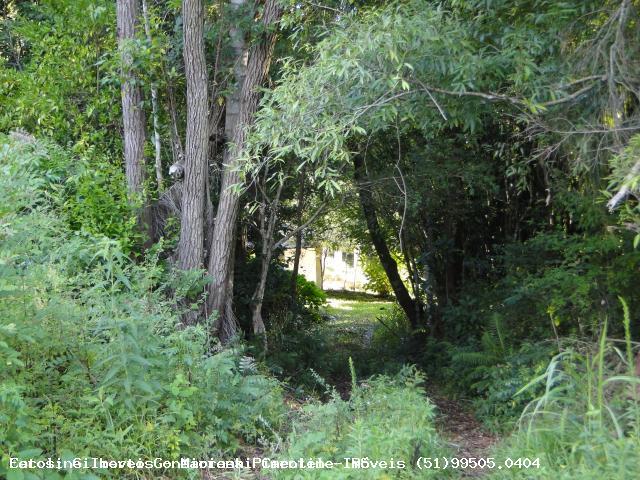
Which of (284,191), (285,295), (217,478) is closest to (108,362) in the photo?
(217,478)

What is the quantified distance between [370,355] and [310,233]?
261 centimetres

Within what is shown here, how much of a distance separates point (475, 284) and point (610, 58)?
604 cm

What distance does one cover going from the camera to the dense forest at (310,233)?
162 inches

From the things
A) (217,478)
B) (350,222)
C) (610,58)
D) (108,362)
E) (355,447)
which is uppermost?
(610,58)

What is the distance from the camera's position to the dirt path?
18.4 feet

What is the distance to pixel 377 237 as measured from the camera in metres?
11.7

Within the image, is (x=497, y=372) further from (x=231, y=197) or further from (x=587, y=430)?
(x=587, y=430)

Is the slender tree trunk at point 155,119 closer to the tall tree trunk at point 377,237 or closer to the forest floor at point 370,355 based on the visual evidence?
the tall tree trunk at point 377,237

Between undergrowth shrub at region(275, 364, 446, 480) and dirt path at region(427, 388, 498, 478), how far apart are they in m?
0.49

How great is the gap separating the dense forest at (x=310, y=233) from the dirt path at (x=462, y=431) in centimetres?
7

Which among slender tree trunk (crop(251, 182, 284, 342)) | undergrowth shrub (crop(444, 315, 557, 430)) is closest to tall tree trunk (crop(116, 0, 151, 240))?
slender tree trunk (crop(251, 182, 284, 342))

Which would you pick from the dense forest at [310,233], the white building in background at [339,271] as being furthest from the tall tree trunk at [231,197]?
the white building in background at [339,271]

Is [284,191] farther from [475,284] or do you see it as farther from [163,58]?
[475,284]

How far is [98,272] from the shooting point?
4.57 m
